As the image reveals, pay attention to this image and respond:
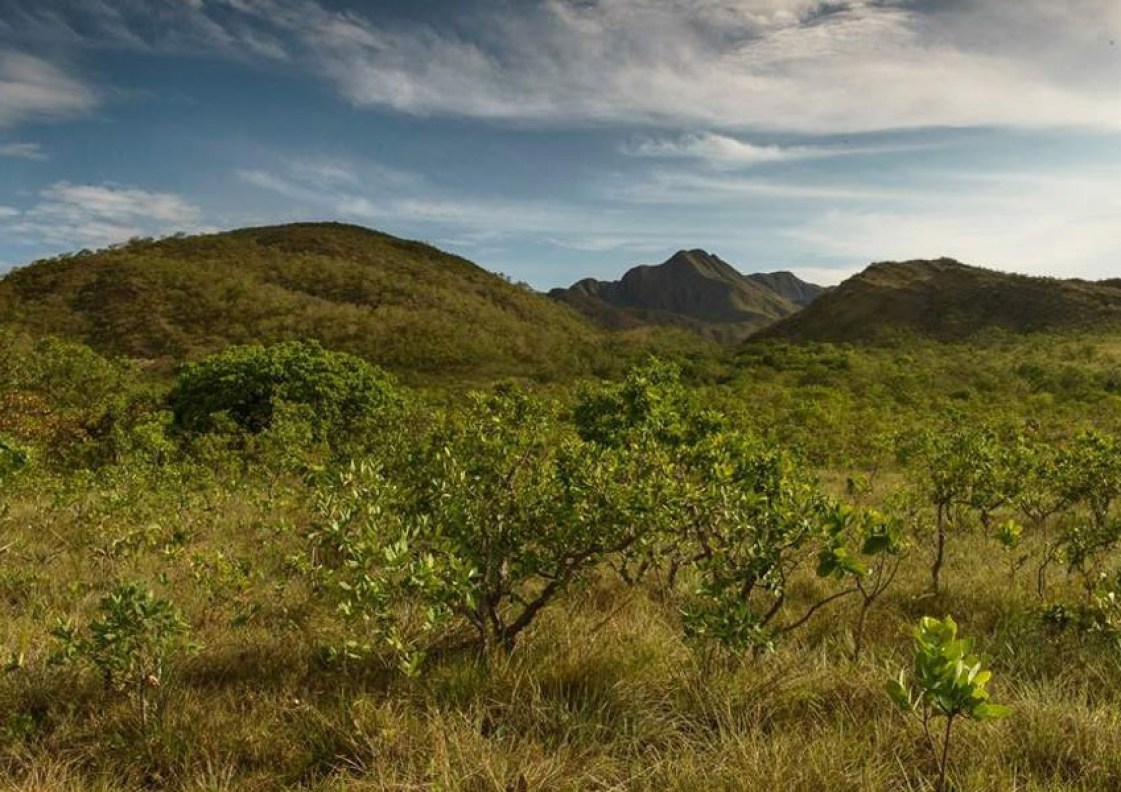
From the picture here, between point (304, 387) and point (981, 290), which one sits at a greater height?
point (981, 290)

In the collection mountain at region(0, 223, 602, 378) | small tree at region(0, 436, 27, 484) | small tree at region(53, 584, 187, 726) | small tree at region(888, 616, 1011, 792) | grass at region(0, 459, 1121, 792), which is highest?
mountain at region(0, 223, 602, 378)

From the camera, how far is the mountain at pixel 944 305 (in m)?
74.7

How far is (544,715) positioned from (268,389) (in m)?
19.9

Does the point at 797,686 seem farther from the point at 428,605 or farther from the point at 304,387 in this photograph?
the point at 304,387

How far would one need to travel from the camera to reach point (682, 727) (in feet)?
13.9

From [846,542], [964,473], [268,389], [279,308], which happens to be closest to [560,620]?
[846,542]

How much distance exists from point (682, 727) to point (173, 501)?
28.6 feet

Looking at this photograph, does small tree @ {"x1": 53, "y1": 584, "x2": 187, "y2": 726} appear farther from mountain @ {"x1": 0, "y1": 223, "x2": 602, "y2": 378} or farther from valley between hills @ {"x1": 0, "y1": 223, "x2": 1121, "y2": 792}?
mountain @ {"x1": 0, "y1": 223, "x2": 602, "y2": 378}

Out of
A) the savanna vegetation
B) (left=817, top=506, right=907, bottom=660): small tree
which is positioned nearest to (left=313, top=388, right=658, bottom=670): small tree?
the savanna vegetation

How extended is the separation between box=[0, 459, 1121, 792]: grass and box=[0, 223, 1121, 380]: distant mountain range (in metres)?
49.6

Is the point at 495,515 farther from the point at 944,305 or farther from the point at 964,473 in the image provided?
the point at 944,305

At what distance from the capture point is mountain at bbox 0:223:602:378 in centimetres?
5911

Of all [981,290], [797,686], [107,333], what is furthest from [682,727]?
[981,290]

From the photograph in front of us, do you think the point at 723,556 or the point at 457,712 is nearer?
the point at 457,712
